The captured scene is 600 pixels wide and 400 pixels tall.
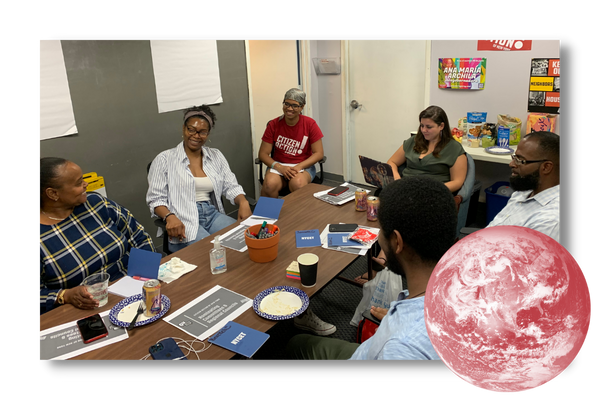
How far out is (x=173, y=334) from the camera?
56.2 inches

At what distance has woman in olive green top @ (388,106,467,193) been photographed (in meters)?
2.98

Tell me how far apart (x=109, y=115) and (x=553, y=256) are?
10.1 feet

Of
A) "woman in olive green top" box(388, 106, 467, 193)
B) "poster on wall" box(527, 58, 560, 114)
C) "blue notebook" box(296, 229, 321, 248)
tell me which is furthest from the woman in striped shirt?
"poster on wall" box(527, 58, 560, 114)

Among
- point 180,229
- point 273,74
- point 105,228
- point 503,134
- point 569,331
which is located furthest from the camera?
point 273,74

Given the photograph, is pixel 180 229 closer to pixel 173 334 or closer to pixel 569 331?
pixel 173 334

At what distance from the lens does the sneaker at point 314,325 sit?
242 centimetres

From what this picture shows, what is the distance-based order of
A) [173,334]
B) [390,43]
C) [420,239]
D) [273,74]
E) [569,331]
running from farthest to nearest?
[273,74] < [390,43] < [173,334] < [420,239] < [569,331]

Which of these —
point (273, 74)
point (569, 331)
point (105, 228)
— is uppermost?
point (273, 74)

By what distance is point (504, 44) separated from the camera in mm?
3535

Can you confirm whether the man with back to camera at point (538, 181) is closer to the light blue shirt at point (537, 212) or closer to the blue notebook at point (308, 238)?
the light blue shirt at point (537, 212)

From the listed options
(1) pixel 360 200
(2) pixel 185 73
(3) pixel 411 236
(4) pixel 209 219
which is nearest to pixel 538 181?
(1) pixel 360 200

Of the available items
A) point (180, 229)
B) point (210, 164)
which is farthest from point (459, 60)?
point (180, 229)

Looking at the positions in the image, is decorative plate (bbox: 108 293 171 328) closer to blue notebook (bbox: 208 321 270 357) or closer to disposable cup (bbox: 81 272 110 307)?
disposable cup (bbox: 81 272 110 307)

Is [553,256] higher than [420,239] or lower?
higher
